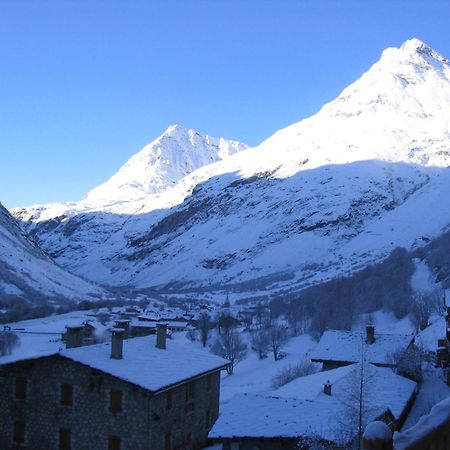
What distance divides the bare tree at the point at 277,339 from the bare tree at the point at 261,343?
27.6 inches

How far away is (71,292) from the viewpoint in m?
157

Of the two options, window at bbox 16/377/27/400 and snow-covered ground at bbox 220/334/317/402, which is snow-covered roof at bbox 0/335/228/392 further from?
snow-covered ground at bbox 220/334/317/402

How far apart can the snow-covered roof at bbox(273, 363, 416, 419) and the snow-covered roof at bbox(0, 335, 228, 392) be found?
5320mm

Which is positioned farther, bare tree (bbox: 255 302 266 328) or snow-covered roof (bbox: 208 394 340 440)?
bare tree (bbox: 255 302 266 328)

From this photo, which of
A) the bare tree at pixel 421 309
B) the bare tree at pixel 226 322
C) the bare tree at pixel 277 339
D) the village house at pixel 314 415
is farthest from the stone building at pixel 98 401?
the bare tree at pixel 226 322

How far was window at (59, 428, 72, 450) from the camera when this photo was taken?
29.6m

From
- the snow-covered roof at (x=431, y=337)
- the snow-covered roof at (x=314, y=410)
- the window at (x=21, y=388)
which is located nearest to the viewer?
the snow-covered roof at (x=314, y=410)

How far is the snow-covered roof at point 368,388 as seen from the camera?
3034 centimetres

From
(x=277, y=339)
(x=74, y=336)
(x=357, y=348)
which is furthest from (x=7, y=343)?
(x=357, y=348)

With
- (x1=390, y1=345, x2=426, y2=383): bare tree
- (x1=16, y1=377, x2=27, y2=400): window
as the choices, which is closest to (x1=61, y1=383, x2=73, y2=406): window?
(x1=16, y1=377, x2=27, y2=400): window

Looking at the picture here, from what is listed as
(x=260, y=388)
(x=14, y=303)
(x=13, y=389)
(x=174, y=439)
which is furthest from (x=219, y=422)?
(x=14, y=303)

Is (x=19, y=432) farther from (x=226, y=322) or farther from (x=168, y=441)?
(x=226, y=322)

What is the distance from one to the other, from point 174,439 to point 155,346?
596cm

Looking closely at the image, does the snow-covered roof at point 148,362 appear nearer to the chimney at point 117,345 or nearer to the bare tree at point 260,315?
the chimney at point 117,345
